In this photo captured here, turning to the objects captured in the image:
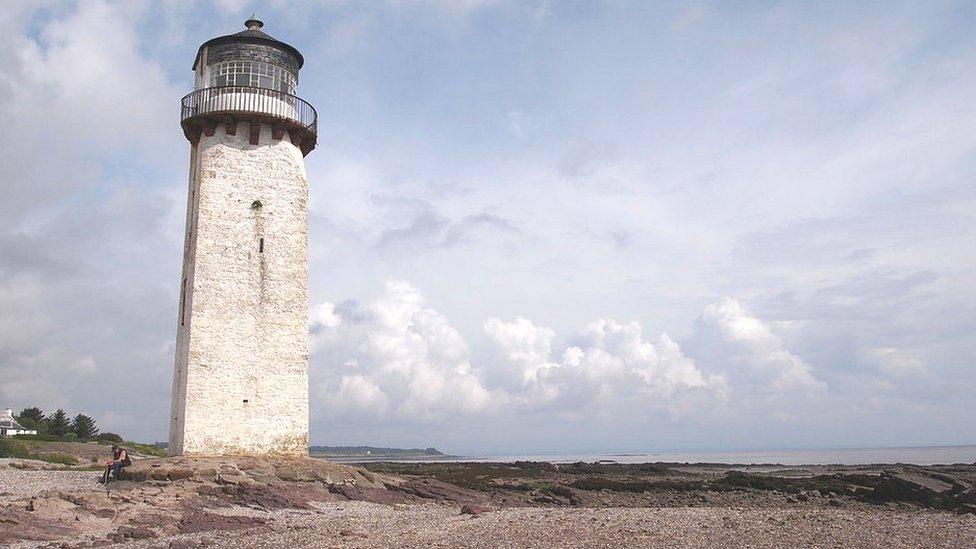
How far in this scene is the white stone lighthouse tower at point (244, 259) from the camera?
68.9ft

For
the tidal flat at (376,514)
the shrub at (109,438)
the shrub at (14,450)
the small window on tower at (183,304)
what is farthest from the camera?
the shrub at (109,438)

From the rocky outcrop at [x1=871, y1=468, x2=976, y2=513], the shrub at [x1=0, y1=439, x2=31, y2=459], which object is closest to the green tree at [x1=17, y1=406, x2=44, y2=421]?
the shrub at [x1=0, y1=439, x2=31, y2=459]

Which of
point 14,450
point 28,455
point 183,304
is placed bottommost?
point 28,455

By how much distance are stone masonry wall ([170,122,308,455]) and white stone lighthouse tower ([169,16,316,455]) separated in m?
0.03

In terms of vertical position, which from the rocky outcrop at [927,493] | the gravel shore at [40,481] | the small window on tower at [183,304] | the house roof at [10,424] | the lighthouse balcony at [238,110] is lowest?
the rocky outcrop at [927,493]

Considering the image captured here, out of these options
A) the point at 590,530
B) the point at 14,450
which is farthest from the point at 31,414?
the point at 590,530

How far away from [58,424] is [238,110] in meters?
30.4

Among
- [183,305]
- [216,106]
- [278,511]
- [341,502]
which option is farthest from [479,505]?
[216,106]

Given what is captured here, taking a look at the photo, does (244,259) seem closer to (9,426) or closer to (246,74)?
(246,74)

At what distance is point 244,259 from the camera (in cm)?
2202

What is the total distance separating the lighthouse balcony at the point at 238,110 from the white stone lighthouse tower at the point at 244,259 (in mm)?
31

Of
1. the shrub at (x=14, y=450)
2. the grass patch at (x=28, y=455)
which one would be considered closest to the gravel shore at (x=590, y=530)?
the grass patch at (x=28, y=455)

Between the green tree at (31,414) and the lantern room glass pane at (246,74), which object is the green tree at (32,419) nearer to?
the green tree at (31,414)

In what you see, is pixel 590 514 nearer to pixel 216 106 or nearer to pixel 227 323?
pixel 227 323
